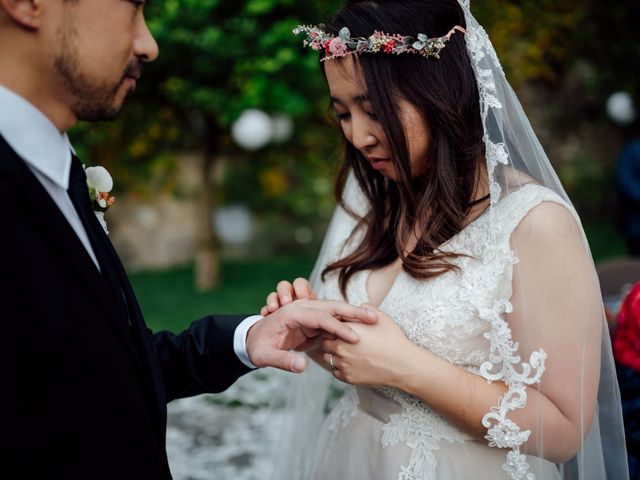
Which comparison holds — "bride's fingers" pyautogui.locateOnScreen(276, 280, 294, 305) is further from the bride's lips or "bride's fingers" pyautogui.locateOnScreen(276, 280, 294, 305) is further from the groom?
the groom

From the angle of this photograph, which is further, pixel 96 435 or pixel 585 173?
pixel 585 173

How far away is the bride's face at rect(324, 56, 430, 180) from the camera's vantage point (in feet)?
6.27

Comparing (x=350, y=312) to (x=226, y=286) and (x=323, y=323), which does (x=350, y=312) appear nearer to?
(x=323, y=323)

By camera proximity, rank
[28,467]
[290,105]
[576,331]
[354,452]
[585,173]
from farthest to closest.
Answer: [585,173]
[290,105]
[354,452]
[576,331]
[28,467]

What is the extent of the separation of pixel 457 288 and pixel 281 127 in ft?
17.9

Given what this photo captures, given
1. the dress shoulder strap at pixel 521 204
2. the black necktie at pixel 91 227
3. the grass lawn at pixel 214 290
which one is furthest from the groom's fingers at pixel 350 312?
the grass lawn at pixel 214 290

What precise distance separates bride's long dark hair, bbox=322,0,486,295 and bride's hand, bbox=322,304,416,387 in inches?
9.1

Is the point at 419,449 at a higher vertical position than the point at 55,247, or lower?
lower

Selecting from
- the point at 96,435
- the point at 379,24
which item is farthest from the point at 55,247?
the point at 379,24

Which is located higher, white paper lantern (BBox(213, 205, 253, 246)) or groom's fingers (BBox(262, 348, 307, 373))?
groom's fingers (BBox(262, 348, 307, 373))

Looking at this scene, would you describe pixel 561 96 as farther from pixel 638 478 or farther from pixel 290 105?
pixel 638 478

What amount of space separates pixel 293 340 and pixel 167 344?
364 millimetres

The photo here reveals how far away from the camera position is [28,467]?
1153 millimetres

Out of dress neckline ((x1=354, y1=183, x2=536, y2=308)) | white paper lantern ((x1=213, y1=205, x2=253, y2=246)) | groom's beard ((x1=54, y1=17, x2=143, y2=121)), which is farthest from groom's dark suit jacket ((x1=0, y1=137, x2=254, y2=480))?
white paper lantern ((x1=213, y1=205, x2=253, y2=246))
